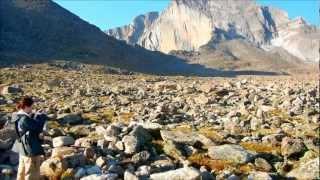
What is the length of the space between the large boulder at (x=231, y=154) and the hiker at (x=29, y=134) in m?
6.47

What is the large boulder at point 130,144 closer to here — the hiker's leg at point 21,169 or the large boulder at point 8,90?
the hiker's leg at point 21,169

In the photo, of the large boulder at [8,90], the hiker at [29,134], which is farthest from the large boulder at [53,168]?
the large boulder at [8,90]

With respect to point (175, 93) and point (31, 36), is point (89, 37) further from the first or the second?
point (175, 93)

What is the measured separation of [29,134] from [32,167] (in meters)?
0.84

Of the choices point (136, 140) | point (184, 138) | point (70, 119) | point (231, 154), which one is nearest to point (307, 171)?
point (231, 154)

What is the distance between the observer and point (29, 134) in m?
13.5

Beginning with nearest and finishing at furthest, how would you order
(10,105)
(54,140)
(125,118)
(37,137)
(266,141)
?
(37,137) < (54,140) < (266,141) < (125,118) < (10,105)

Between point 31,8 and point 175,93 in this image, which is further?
point 31,8

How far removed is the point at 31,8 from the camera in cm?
15325

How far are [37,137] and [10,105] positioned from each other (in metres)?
20.9

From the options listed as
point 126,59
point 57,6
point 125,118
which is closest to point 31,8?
point 57,6

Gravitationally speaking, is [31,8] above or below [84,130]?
above

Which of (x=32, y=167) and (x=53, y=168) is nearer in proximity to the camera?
(x=32, y=167)

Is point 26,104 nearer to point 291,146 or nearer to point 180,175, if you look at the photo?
point 180,175
